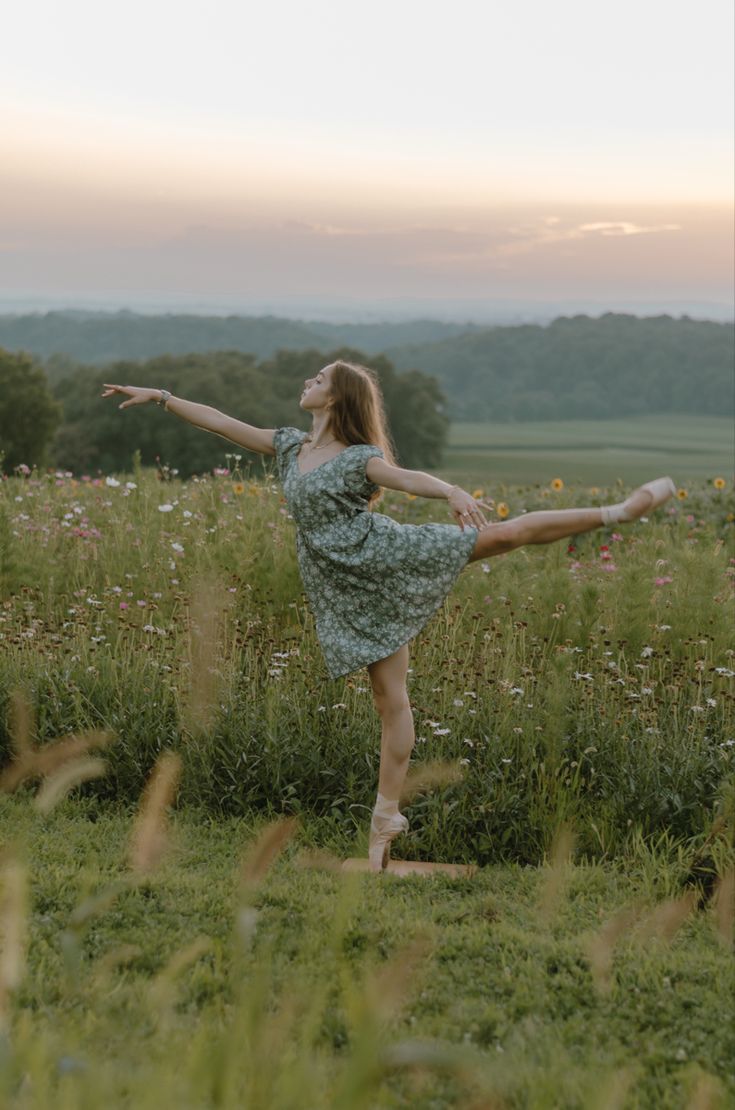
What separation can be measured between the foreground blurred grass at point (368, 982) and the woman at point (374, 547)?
676 mm

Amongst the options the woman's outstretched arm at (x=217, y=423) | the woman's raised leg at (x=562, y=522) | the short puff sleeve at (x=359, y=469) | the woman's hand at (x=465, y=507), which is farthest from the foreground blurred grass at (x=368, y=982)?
the woman's outstretched arm at (x=217, y=423)

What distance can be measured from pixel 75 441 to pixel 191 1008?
40.2 metres

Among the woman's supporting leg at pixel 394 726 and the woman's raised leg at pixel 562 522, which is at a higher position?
the woman's raised leg at pixel 562 522

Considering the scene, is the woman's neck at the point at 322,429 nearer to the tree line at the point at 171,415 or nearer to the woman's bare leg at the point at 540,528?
the woman's bare leg at the point at 540,528

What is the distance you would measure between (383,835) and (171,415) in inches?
1324

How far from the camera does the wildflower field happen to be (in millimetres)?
2887

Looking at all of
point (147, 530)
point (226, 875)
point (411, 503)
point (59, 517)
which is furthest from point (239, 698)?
point (411, 503)

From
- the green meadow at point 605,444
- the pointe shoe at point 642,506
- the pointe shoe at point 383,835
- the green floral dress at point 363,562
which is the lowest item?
the green meadow at point 605,444

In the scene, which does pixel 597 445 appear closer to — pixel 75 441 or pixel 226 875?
pixel 75 441

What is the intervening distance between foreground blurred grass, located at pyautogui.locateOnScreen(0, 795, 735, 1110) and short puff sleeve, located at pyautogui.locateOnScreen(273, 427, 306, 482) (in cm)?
165

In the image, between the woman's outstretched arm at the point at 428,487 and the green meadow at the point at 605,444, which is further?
the green meadow at the point at 605,444

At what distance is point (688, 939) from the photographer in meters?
3.87

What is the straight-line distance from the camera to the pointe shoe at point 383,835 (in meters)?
4.64

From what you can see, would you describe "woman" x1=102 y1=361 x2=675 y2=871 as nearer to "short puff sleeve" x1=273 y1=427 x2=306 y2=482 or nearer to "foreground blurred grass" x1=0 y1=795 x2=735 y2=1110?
"short puff sleeve" x1=273 y1=427 x2=306 y2=482
